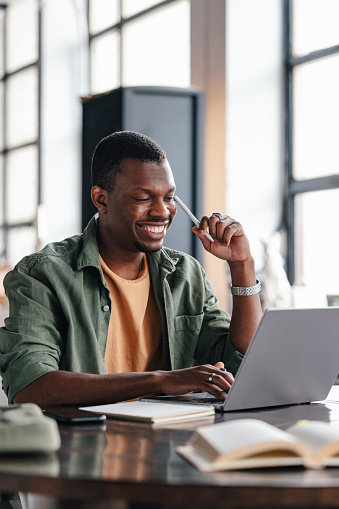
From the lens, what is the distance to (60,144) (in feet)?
22.7

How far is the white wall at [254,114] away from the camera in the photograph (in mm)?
4227

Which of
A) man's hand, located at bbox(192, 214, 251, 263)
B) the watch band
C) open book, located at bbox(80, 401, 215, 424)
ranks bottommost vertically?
open book, located at bbox(80, 401, 215, 424)

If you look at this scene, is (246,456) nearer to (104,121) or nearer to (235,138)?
(104,121)

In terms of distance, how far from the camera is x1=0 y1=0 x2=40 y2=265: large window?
7312 millimetres

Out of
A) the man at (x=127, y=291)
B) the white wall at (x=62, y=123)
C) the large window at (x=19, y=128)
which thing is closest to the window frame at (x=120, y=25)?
the white wall at (x=62, y=123)

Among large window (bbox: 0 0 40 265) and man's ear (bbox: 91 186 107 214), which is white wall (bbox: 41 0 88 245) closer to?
large window (bbox: 0 0 40 265)

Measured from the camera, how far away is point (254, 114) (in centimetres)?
428

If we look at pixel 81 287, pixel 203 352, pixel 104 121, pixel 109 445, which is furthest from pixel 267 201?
pixel 109 445

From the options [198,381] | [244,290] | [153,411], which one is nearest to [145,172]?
[244,290]

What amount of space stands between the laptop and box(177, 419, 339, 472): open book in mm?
391

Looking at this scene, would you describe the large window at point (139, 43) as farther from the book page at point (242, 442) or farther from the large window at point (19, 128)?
the book page at point (242, 442)

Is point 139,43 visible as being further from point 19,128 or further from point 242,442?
point 242,442

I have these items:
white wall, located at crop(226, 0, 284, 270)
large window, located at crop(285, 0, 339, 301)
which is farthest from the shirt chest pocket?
white wall, located at crop(226, 0, 284, 270)

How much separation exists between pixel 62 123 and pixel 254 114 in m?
3.06
